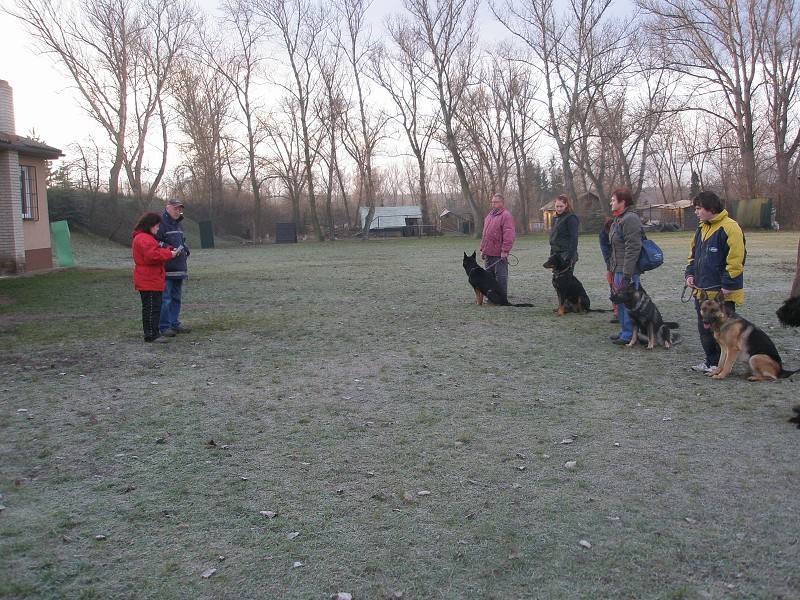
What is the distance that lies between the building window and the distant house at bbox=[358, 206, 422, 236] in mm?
43969

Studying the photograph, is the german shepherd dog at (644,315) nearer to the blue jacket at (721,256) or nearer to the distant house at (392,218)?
the blue jacket at (721,256)

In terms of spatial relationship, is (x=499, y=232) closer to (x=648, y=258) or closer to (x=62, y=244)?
(x=648, y=258)

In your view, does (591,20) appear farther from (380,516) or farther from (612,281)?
(380,516)

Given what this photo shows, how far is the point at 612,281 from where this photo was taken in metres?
8.78

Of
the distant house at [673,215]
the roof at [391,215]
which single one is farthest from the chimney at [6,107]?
the roof at [391,215]

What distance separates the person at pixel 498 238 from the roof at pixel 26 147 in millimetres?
12704

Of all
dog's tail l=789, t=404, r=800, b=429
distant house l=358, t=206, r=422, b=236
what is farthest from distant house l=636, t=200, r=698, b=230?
dog's tail l=789, t=404, r=800, b=429

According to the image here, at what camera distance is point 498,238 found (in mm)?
11617

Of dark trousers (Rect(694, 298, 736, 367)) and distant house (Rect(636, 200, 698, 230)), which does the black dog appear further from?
distant house (Rect(636, 200, 698, 230))

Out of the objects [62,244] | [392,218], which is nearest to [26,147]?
[62,244]

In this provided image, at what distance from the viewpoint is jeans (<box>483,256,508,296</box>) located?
473 inches

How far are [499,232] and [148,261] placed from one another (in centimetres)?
559

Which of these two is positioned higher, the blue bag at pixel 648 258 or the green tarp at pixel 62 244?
the green tarp at pixel 62 244

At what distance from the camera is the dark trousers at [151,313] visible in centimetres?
908
